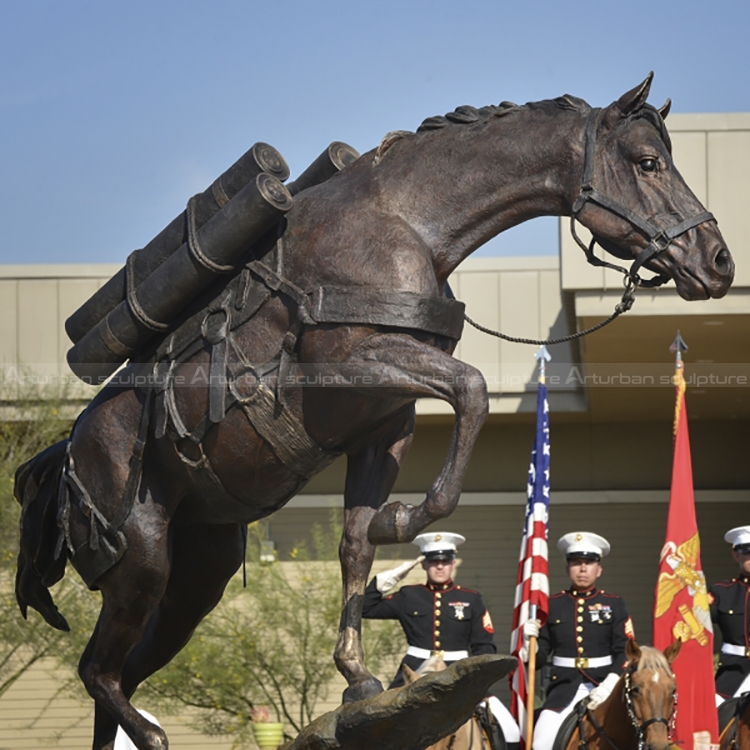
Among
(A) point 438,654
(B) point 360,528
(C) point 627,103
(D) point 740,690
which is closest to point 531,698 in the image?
(A) point 438,654

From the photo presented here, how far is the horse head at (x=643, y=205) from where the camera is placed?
4.39m

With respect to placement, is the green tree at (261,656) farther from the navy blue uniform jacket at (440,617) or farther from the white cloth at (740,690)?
the white cloth at (740,690)

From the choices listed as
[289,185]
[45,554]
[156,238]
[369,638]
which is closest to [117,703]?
[45,554]

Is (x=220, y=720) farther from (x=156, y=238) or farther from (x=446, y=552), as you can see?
(x=156, y=238)

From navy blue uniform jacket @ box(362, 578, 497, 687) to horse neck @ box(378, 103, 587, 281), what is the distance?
22.5 feet

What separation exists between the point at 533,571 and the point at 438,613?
36.7 inches

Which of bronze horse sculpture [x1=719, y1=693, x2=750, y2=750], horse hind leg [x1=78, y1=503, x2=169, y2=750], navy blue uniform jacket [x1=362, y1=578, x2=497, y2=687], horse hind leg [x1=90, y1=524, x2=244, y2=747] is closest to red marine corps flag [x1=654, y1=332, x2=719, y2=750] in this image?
bronze horse sculpture [x1=719, y1=693, x2=750, y2=750]

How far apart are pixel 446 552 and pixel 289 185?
655 centimetres

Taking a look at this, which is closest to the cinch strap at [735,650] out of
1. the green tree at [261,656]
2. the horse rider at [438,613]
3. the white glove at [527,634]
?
the white glove at [527,634]

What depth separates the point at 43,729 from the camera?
16938mm

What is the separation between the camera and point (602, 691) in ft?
32.3

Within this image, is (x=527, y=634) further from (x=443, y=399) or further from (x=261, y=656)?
(x=443, y=399)

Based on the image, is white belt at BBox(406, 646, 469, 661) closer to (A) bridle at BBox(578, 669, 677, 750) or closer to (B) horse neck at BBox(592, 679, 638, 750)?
(A) bridle at BBox(578, 669, 677, 750)

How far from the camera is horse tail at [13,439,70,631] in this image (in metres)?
5.52
